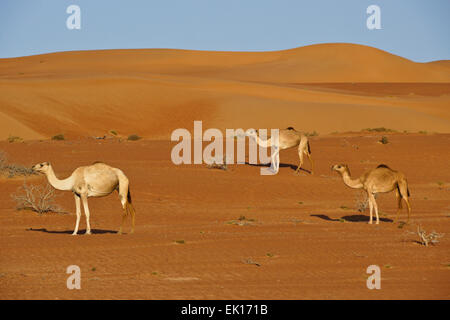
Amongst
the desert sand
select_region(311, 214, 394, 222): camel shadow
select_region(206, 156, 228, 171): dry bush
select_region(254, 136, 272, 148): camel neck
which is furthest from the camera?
select_region(206, 156, 228, 171): dry bush

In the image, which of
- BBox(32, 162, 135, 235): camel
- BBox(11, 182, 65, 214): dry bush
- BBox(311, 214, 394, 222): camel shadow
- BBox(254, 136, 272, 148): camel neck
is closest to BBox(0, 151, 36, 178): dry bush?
BBox(11, 182, 65, 214): dry bush

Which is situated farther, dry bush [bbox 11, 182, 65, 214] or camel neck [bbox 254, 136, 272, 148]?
camel neck [bbox 254, 136, 272, 148]

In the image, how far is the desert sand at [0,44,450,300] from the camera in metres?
9.50

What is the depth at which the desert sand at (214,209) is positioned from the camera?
9500mm

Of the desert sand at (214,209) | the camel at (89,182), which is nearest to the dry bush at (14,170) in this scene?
the desert sand at (214,209)

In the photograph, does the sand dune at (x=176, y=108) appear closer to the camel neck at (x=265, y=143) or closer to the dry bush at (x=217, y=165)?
the dry bush at (x=217, y=165)

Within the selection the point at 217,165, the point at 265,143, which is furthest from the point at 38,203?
the point at 265,143

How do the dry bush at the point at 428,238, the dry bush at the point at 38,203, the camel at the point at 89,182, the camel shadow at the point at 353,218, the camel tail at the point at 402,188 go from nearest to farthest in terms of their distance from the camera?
the dry bush at the point at 428,238 → the camel at the point at 89,182 → the camel tail at the point at 402,188 → the dry bush at the point at 38,203 → the camel shadow at the point at 353,218

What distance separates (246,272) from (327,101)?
49.5m

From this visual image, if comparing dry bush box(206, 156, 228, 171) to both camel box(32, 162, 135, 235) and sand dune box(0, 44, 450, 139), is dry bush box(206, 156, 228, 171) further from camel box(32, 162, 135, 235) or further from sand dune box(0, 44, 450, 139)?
sand dune box(0, 44, 450, 139)

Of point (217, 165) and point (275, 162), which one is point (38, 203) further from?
point (275, 162)

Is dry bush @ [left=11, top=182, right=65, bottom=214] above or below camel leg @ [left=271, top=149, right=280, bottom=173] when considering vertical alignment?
below
